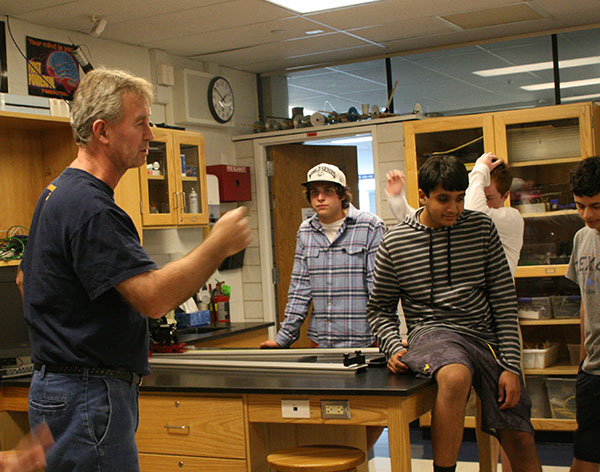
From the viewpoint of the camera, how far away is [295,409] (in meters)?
2.72

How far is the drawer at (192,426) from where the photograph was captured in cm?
289

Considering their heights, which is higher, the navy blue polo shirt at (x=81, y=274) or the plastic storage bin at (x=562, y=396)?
the navy blue polo shirt at (x=81, y=274)

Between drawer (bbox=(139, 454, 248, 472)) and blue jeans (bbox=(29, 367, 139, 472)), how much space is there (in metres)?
1.08

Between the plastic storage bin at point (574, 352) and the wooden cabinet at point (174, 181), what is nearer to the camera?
the wooden cabinet at point (174, 181)

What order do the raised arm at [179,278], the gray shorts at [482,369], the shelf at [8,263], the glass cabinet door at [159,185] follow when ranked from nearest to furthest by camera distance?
1. the raised arm at [179,278]
2. the gray shorts at [482,369]
3. the shelf at [8,263]
4. the glass cabinet door at [159,185]

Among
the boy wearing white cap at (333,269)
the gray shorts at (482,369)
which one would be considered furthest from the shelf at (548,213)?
the gray shorts at (482,369)

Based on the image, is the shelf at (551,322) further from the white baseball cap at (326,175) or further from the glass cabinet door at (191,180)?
the glass cabinet door at (191,180)

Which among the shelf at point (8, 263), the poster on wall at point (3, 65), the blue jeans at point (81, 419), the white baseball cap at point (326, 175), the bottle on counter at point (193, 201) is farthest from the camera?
the bottle on counter at point (193, 201)

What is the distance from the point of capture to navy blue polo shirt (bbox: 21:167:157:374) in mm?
1755

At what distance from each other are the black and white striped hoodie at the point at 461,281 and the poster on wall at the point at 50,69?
274 centimetres

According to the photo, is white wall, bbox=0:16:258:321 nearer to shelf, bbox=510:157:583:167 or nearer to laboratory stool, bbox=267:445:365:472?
shelf, bbox=510:157:583:167

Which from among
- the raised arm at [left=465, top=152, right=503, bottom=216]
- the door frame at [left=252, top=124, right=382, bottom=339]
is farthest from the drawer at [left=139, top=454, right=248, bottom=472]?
the door frame at [left=252, top=124, right=382, bottom=339]

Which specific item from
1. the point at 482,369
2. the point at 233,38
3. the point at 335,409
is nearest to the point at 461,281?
the point at 482,369

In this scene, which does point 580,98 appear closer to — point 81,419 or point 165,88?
point 165,88
